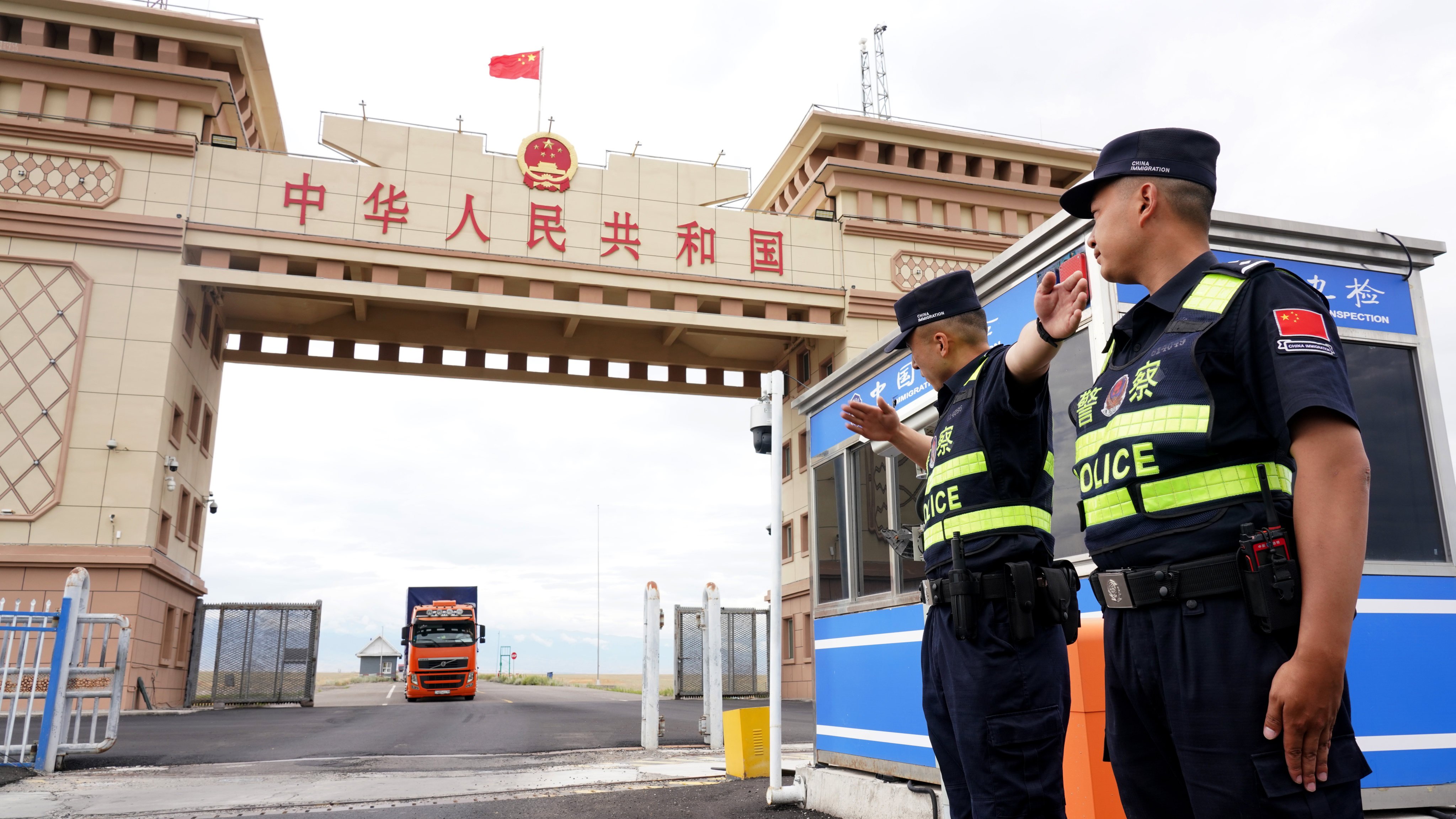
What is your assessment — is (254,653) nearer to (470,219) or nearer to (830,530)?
(470,219)

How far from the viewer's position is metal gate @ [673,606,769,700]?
89.2 feet

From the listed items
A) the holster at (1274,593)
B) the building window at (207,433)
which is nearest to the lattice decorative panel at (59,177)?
the building window at (207,433)

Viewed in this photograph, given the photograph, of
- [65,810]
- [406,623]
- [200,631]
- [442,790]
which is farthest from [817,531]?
[406,623]

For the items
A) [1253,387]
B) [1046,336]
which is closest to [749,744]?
[1046,336]

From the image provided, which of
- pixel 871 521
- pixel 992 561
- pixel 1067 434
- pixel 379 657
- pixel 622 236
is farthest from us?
pixel 379 657

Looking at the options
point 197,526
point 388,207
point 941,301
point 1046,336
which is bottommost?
point 1046,336

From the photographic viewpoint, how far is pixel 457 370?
96.2ft

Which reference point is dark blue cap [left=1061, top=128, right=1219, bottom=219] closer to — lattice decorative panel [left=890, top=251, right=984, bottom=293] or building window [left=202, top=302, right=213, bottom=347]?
lattice decorative panel [left=890, top=251, right=984, bottom=293]

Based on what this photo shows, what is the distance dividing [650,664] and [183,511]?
56.5 feet

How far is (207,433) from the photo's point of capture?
25984 millimetres

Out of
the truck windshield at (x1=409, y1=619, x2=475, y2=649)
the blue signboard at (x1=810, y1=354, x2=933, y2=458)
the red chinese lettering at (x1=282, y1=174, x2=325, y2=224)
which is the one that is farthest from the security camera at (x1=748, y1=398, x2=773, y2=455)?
the truck windshield at (x1=409, y1=619, x2=475, y2=649)

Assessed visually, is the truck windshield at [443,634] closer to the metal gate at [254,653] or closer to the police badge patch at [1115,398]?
the metal gate at [254,653]

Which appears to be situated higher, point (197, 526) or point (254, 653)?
point (197, 526)

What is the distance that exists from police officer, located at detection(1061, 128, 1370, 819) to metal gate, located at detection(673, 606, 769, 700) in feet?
83.6
